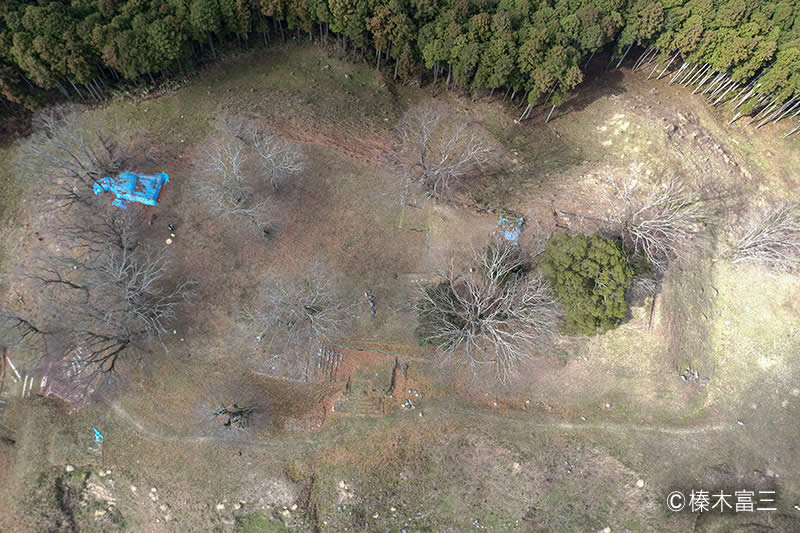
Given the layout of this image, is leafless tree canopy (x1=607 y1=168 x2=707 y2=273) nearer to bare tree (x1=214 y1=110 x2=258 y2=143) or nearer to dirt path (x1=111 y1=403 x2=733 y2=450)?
dirt path (x1=111 y1=403 x2=733 y2=450)

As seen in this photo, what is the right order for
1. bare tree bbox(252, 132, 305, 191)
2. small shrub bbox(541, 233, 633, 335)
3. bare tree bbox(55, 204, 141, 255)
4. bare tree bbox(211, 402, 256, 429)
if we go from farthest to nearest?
bare tree bbox(252, 132, 305, 191)
bare tree bbox(55, 204, 141, 255)
bare tree bbox(211, 402, 256, 429)
small shrub bbox(541, 233, 633, 335)

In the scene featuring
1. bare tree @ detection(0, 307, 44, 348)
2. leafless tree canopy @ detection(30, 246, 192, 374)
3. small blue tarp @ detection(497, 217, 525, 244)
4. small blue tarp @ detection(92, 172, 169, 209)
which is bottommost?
bare tree @ detection(0, 307, 44, 348)

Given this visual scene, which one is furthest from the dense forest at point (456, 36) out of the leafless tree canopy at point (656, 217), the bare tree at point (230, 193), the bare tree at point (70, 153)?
the leafless tree canopy at point (656, 217)

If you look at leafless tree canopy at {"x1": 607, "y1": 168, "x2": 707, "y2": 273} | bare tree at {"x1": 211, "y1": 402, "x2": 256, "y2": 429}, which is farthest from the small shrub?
bare tree at {"x1": 211, "y1": 402, "x2": 256, "y2": 429}

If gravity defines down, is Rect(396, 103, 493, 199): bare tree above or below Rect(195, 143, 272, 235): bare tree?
above

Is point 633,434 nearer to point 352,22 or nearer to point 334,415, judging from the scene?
point 334,415

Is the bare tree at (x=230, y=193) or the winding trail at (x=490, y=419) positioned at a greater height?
the bare tree at (x=230, y=193)

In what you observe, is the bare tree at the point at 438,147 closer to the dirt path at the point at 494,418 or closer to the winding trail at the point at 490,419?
the winding trail at the point at 490,419
